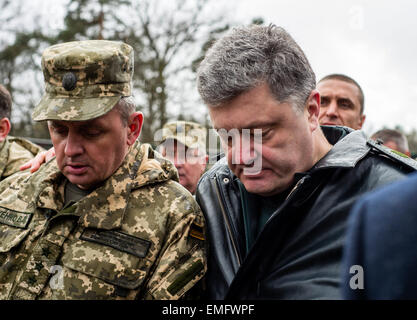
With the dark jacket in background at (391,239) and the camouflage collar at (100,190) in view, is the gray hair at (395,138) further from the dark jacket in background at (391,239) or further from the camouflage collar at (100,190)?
the dark jacket in background at (391,239)

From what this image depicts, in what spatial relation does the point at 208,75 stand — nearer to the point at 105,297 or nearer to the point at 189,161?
the point at 105,297

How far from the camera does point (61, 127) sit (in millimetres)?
2352

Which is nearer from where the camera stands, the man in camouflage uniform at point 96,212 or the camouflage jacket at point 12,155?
the man in camouflage uniform at point 96,212

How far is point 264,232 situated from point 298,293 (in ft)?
1.02

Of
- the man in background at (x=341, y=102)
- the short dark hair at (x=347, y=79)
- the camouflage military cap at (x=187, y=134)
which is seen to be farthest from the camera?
the camouflage military cap at (x=187, y=134)

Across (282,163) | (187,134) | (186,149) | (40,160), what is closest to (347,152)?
(282,163)

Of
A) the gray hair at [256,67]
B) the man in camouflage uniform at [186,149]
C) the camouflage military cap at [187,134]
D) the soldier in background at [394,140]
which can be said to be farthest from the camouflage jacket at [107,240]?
the soldier in background at [394,140]

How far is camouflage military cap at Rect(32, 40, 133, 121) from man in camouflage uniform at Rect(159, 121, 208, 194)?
2524mm

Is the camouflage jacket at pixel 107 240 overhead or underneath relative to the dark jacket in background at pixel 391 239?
underneath

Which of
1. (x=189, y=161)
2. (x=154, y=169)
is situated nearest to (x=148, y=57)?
(x=189, y=161)

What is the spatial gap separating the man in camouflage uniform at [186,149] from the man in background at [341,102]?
1580 millimetres

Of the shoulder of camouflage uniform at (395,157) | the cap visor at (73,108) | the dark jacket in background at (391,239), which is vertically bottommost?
the shoulder of camouflage uniform at (395,157)

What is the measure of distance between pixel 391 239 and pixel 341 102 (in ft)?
12.9

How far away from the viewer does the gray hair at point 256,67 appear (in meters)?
2.07
